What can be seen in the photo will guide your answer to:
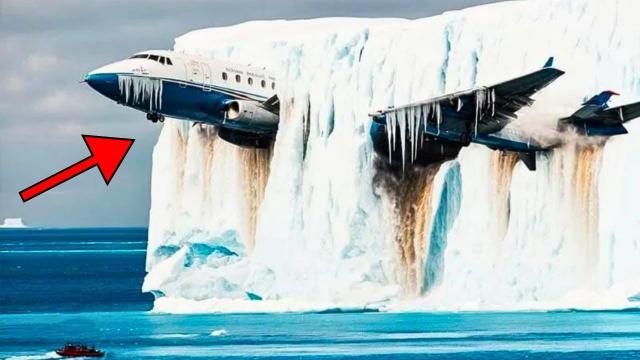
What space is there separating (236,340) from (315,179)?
849 centimetres

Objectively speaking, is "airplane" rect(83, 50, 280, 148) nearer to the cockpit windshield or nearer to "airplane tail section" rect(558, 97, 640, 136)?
the cockpit windshield

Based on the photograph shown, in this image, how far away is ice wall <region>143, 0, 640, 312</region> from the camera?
209ft

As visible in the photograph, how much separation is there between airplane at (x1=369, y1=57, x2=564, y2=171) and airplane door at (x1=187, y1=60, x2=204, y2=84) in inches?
284

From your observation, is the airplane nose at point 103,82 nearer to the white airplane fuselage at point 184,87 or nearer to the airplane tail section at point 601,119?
the white airplane fuselage at point 184,87

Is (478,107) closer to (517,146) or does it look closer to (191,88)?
(517,146)

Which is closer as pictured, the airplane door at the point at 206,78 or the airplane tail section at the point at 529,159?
the airplane tail section at the point at 529,159

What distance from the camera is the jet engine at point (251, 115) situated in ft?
219

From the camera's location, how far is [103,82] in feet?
210

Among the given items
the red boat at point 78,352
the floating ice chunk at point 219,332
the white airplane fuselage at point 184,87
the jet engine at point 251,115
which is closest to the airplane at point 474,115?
the jet engine at point 251,115

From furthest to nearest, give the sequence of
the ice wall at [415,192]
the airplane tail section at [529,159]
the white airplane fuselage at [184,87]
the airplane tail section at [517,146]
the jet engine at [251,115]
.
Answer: the jet engine at [251,115], the airplane tail section at [529,159], the white airplane fuselage at [184,87], the ice wall at [415,192], the airplane tail section at [517,146]

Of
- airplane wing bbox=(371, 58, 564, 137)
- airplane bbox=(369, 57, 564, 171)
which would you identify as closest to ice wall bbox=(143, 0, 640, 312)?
airplane bbox=(369, 57, 564, 171)

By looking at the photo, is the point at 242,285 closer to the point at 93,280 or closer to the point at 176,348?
the point at 176,348

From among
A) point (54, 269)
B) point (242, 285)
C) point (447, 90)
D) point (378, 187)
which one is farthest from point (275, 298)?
point (54, 269)


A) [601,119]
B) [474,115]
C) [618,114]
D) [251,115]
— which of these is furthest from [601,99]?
[251,115]
